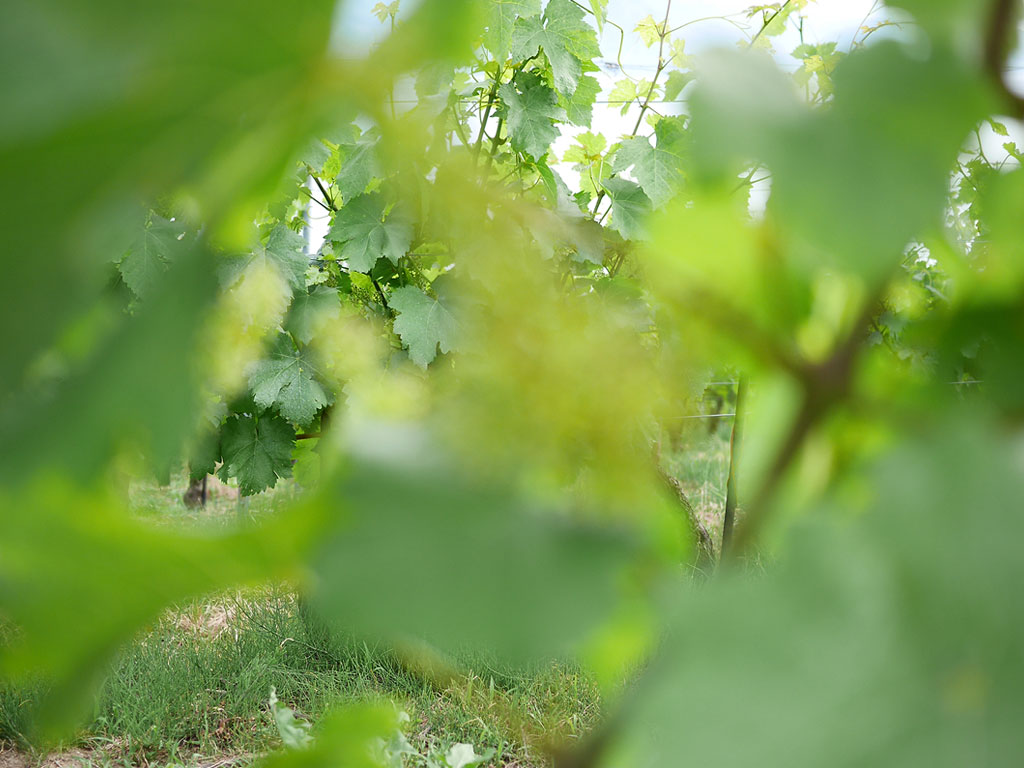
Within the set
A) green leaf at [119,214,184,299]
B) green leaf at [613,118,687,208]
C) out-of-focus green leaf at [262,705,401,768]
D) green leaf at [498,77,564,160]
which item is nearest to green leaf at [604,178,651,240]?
green leaf at [613,118,687,208]

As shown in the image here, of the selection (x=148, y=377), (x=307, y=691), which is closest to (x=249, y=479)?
(x=307, y=691)

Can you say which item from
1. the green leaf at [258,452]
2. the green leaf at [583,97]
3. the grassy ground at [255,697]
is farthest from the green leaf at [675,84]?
the grassy ground at [255,697]

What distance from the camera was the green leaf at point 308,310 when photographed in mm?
1286

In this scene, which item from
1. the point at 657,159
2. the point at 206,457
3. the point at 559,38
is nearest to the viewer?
the point at 657,159

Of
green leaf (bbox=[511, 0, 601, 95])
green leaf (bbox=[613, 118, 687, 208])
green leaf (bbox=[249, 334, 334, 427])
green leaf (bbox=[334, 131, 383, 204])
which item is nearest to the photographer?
green leaf (bbox=[334, 131, 383, 204])

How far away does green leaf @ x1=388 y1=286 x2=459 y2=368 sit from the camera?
533mm

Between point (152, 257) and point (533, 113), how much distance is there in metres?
0.72

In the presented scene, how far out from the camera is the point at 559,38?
1129 millimetres

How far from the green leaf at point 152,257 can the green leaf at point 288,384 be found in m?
0.32

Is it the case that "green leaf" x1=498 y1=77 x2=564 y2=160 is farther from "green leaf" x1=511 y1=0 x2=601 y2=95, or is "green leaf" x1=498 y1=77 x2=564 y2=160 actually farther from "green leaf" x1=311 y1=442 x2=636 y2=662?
"green leaf" x1=311 y1=442 x2=636 y2=662

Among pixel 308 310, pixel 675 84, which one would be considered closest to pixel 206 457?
pixel 308 310

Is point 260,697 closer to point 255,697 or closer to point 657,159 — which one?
point 255,697

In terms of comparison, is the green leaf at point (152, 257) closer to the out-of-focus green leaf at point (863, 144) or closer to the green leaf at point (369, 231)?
the green leaf at point (369, 231)

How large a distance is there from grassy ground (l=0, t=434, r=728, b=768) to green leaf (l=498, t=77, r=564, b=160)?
0.91m
